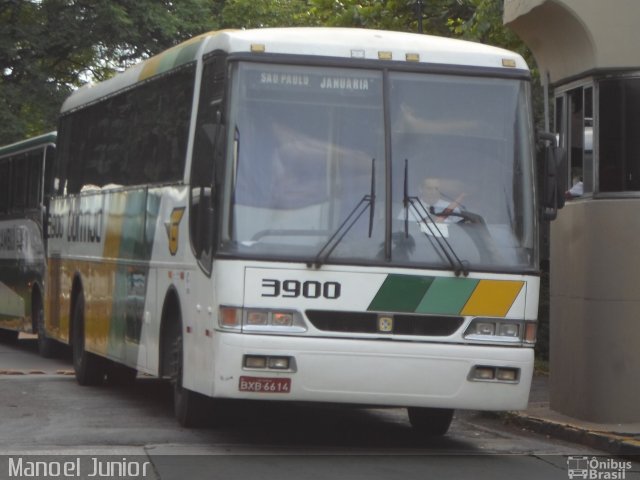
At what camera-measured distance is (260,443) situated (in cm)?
1165

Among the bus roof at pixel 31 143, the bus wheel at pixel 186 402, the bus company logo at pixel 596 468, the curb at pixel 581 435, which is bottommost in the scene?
the bus company logo at pixel 596 468

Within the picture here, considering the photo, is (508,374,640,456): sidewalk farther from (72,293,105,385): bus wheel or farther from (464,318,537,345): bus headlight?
(72,293,105,385): bus wheel

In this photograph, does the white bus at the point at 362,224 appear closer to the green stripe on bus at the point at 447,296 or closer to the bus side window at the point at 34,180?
the green stripe on bus at the point at 447,296

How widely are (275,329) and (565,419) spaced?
4.05 m

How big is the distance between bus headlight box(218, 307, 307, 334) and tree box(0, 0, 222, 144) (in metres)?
26.0

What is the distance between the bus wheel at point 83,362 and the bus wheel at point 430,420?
506 centimetres

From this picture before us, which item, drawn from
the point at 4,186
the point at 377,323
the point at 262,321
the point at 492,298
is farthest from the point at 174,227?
the point at 4,186

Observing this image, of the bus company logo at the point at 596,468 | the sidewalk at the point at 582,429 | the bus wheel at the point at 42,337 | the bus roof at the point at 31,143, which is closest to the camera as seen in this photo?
the bus company logo at the point at 596,468

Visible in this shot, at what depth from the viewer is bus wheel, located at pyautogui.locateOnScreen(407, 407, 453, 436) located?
12.6 meters

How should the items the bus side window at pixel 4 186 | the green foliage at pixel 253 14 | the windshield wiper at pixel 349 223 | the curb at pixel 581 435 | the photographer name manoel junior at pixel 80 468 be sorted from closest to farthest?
1. the photographer name manoel junior at pixel 80 468
2. the windshield wiper at pixel 349 223
3. the curb at pixel 581 435
4. the bus side window at pixel 4 186
5. the green foliage at pixel 253 14

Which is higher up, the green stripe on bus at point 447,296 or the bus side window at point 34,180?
the bus side window at point 34,180

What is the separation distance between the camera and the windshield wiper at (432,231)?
35.4ft

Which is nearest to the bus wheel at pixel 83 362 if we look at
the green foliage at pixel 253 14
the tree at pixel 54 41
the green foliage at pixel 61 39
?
the green foliage at pixel 61 39

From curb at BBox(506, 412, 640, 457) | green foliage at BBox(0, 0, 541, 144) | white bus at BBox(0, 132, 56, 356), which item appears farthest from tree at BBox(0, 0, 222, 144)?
curb at BBox(506, 412, 640, 457)
